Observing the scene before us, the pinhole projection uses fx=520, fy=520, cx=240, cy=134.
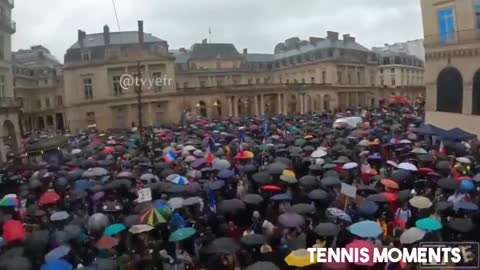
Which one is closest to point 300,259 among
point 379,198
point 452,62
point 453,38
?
point 379,198

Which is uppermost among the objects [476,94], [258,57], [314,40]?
[314,40]

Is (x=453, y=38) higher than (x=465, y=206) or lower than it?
higher

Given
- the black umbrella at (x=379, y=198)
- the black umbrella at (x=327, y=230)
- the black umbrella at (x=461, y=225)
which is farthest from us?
the black umbrella at (x=379, y=198)

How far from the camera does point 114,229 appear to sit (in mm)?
11094

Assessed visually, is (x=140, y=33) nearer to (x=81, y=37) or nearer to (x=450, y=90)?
(x=81, y=37)

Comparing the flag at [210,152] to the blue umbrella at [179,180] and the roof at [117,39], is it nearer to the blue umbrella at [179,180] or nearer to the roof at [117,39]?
the blue umbrella at [179,180]

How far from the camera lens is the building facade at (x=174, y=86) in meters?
58.3

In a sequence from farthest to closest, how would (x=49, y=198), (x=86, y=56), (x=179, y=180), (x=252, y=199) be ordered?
(x=86, y=56), (x=179, y=180), (x=49, y=198), (x=252, y=199)

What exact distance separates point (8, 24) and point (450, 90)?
29462 mm

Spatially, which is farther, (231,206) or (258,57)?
(258,57)

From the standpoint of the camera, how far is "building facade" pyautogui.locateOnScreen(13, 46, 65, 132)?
74.8 meters

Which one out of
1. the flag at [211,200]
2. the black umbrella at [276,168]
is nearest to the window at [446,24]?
the black umbrella at [276,168]

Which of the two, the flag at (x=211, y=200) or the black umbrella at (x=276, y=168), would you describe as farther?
the black umbrella at (x=276, y=168)

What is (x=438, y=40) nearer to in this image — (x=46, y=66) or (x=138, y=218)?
(x=138, y=218)
